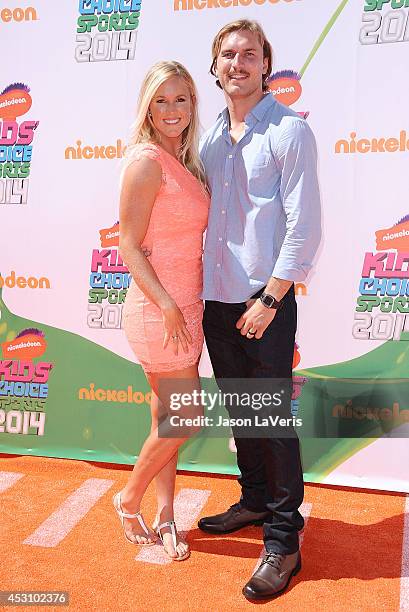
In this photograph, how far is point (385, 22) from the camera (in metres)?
2.91

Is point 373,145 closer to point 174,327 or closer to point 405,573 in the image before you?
point 174,327

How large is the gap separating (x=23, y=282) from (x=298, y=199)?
1948mm

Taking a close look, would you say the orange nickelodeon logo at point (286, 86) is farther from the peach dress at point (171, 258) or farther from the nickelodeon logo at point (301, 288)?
the peach dress at point (171, 258)

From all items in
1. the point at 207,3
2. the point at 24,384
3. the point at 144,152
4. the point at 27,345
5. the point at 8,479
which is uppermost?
the point at 207,3

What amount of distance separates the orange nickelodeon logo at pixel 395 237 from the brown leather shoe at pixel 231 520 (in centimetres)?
135

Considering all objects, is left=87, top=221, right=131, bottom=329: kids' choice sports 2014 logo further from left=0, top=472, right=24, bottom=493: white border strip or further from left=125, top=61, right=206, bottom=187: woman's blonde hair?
left=125, top=61, right=206, bottom=187: woman's blonde hair

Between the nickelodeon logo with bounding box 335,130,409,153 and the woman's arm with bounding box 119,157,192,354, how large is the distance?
1192 millimetres

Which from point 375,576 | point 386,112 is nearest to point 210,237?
point 386,112

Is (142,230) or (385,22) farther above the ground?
(385,22)

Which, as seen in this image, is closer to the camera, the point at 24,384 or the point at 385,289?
the point at 385,289

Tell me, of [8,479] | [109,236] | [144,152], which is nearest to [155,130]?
[144,152]

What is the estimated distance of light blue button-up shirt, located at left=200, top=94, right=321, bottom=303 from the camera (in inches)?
83.0

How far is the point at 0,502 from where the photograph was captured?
2.99m

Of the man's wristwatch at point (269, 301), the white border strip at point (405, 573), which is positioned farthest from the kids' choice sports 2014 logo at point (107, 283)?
the white border strip at point (405, 573)
